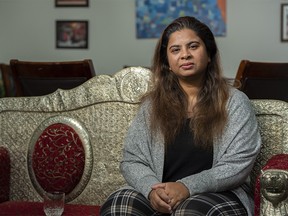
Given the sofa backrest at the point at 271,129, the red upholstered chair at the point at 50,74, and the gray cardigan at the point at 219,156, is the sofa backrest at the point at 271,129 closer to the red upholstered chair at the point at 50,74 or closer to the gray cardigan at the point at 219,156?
the gray cardigan at the point at 219,156

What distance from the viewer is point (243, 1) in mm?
4816

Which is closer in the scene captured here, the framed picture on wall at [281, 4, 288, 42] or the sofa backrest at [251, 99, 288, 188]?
the sofa backrest at [251, 99, 288, 188]

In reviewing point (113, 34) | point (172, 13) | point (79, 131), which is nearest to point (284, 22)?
point (172, 13)

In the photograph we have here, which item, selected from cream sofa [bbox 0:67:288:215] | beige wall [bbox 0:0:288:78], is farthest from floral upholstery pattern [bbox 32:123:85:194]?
beige wall [bbox 0:0:288:78]

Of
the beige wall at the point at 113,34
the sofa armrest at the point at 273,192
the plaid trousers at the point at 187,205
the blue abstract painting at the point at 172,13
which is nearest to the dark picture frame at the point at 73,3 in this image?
the beige wall at the point at 113,34

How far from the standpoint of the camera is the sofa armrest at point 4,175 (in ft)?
9.34

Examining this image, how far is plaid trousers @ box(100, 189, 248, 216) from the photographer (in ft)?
6.75

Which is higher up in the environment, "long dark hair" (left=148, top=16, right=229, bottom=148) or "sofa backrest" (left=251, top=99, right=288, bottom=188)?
"long dark hair" (left=148, top=16, right=229, bottom=148)

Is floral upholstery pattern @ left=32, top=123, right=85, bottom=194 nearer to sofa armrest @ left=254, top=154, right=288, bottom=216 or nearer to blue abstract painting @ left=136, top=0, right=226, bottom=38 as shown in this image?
sofa armrest @ left=254, top=154, right=288, bottom=216

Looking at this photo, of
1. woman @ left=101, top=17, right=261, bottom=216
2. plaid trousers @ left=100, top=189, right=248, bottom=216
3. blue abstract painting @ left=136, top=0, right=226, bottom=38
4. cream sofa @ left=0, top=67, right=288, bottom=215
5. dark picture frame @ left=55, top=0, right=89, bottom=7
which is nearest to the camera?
plaid trousers @ left=100, top=189, right=248, bottom=216

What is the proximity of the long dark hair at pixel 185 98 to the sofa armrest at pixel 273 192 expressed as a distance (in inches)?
10.6

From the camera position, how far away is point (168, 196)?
2.12 metres

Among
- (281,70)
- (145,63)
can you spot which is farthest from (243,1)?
(281,70)

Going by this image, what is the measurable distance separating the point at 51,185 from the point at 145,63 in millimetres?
2348
